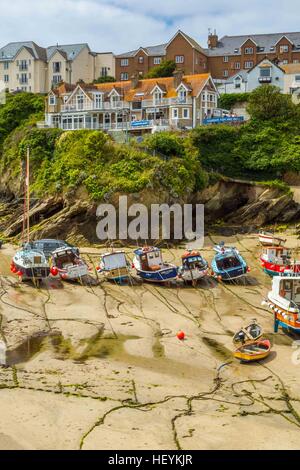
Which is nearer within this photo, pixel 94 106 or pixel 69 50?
pixel 94 106

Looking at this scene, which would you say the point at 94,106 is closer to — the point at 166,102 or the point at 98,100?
the point at 98,100

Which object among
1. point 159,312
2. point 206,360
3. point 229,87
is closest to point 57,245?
point 159,312

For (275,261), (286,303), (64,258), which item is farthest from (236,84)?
(286,303)

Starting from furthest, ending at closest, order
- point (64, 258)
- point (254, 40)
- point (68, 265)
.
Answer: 1. point (254, 40)
2. point (64, 258)
3. point (68, 265)

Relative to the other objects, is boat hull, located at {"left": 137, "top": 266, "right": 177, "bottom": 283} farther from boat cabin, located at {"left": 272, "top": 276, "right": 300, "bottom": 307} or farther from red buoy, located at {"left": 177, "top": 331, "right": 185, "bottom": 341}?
red buoy, located at {"left": 177, "top": 331, "right": 185, "bottom": 341}

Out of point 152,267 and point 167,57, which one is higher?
point 167,57

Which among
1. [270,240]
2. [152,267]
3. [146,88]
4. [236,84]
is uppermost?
[236,84]
